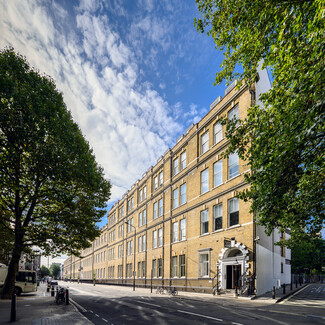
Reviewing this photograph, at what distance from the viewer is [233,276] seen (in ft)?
83.6

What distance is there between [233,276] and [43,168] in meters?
17.6

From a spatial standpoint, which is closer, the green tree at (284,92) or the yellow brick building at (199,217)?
the green tree at (284,92)

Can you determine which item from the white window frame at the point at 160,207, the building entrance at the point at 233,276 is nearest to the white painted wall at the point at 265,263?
the building entrance at the point at 233,276

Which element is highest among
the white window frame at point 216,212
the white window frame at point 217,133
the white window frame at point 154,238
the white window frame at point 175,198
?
the white window frame at point 217,133

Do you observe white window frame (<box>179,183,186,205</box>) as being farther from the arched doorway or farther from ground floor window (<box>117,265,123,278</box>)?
ground floor window (<box>117,265,123,278</box>)

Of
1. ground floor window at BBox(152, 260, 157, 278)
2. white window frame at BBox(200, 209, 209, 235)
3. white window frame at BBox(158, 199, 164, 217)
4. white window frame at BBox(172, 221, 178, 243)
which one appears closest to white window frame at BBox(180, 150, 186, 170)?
white window frame at BBox(172, 221, 178, 243)

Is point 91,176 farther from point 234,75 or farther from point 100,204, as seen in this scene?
point 234,75

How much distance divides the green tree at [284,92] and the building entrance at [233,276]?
1191 centimetres

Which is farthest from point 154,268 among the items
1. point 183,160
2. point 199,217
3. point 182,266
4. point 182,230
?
point 183,160

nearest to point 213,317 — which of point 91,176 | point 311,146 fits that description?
point 311,146

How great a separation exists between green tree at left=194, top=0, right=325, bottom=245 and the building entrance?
11.9m

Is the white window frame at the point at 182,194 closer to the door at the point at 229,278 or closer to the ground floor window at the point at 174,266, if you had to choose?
the ground floor window at the point at 174,266

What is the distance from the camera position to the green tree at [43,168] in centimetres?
1997

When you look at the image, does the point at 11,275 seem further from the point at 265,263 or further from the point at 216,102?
the point at 216,102
